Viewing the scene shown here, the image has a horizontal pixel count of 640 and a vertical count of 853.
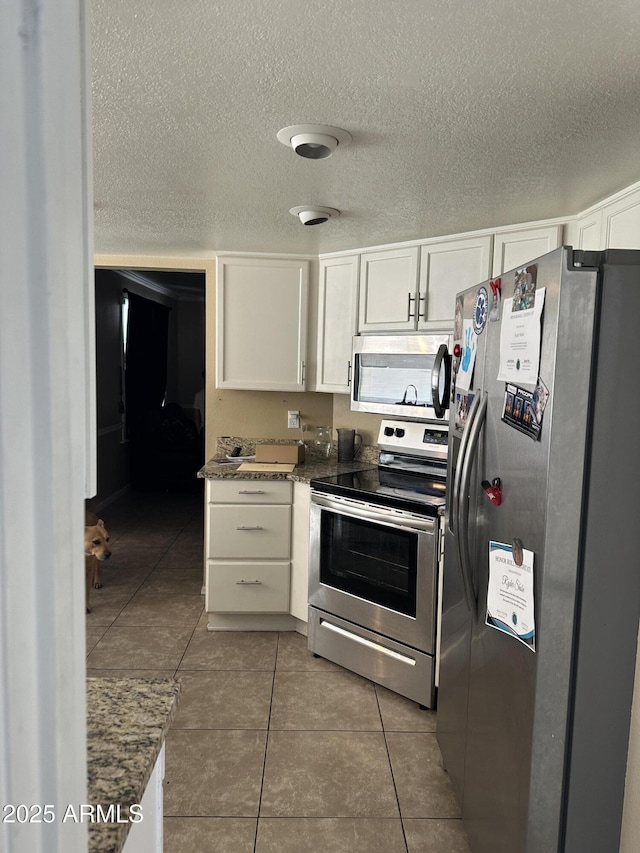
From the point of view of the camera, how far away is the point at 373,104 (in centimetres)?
164

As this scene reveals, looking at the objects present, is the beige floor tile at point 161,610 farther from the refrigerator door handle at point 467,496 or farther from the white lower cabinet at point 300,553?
the refrigerator door handle at point 467,496

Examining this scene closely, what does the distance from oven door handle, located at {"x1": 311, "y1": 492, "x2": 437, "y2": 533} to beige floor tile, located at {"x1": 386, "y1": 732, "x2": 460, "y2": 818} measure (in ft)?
→ 2.82

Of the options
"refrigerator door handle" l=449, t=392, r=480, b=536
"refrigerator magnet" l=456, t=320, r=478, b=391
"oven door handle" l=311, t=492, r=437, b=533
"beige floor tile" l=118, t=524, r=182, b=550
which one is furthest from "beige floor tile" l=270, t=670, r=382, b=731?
"beige floor tile" l=118, t=524, r=182, b=550

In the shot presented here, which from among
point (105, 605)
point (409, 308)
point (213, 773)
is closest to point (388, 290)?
point (409, 308)

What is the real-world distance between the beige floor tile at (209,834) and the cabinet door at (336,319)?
2221mm

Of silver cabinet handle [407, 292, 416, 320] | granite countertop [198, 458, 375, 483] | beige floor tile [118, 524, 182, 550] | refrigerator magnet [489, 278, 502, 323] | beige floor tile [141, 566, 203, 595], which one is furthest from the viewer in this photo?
beige floor tile [118, 524, 182, 550]

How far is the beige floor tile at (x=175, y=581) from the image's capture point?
409cm

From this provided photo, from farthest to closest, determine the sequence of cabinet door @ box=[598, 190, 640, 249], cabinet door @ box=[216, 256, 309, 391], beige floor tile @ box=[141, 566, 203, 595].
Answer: beige floor tile @ box=[141, 566, 203, 595] < cabinet door @ box=[216, 256, 309, 391] < cabinet door @ box=[598, 190, 640, 249]

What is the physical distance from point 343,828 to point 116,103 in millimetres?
2346

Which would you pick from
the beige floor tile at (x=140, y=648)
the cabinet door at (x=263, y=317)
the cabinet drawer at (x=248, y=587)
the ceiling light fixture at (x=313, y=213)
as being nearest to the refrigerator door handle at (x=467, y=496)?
the ceiling light fixture at (x=313, y=213)

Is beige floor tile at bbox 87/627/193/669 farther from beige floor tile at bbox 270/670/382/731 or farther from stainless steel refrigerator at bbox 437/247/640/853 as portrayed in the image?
stainless steel refrigerator at bbox 437/247/640/853

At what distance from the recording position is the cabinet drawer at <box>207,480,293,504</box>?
134 inches

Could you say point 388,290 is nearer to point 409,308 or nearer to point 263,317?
point 409,308

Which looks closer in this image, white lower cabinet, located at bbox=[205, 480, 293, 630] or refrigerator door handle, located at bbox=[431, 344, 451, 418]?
refrigerator door handle, located at bbox=[431, 344, 451, 418]
